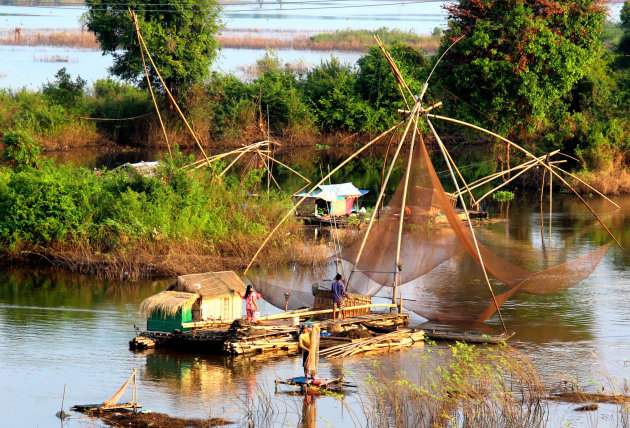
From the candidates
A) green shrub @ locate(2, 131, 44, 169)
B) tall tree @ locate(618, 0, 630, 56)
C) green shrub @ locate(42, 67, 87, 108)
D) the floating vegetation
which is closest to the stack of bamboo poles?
green shrub @ locate(2, 131, 44, 169)

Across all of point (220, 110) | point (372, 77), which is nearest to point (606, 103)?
point (372, 77)

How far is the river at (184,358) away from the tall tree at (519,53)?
10844 millimetres

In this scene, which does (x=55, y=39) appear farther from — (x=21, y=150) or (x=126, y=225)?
(x=126, y=225)

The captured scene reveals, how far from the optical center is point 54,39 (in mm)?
68688

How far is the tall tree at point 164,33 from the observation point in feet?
116

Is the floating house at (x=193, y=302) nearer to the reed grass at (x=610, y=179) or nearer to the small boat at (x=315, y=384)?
the small boat at (x=315, y=384)

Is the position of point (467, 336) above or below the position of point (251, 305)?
below

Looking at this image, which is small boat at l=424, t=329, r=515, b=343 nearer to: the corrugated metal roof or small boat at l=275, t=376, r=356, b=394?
small boat at l=275, t=376, r=356, b=394

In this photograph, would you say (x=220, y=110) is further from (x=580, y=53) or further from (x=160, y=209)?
(x=160, y=209)

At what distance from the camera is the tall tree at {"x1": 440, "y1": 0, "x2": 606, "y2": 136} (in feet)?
92.2

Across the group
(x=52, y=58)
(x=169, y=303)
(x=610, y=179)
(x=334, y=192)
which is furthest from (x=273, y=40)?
(x=169, y=303)

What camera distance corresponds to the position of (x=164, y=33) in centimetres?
3569

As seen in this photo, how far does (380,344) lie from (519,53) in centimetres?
1711

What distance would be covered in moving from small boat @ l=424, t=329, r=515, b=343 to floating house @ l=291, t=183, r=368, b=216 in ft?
29.4
